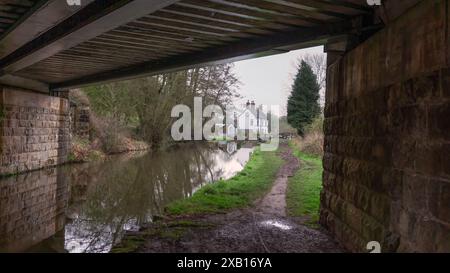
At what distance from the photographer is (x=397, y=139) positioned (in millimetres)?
4047

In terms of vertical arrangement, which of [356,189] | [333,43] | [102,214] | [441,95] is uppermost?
[333,43]

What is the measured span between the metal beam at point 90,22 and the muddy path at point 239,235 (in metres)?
3.12

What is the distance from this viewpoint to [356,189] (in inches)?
202

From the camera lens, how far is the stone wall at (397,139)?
329 cm

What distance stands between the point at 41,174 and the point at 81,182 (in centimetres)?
201

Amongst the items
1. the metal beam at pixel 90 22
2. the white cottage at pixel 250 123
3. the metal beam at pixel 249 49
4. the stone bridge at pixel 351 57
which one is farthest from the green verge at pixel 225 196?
the white cottage at pixel 250 123

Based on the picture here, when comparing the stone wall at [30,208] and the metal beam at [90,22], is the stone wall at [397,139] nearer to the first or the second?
the metal beam at [90,22]

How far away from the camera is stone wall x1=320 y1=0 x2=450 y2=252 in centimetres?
329

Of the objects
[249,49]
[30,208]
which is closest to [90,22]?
[249,49]

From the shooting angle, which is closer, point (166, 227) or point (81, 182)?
point (166, 227)

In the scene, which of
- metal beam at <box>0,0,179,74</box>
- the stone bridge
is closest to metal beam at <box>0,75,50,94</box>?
Result: the stone bridge

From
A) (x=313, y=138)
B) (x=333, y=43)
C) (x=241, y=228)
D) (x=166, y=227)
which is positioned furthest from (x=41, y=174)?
(x=313, y=138)

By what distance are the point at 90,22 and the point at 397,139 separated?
4.22m
